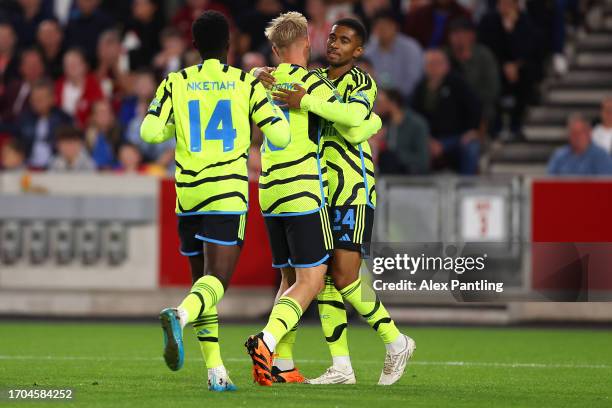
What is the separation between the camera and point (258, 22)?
1852cm

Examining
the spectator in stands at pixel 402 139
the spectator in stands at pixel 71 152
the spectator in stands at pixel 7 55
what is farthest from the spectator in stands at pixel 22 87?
the spectator in stands at pixel 402 139

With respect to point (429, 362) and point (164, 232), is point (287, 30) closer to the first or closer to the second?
point (429, 362)

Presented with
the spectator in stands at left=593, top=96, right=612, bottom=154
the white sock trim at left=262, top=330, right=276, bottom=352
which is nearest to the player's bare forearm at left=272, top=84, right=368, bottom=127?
the white sock trim at left=262, top=330, right=276, bottom=352

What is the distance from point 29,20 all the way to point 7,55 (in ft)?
2.89

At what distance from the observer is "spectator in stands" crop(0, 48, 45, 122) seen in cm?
1820

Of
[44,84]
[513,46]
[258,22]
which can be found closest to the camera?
[44,84]

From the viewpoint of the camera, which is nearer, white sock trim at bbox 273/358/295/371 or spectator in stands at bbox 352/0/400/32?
white sock trim at bbox 273/358/295/371

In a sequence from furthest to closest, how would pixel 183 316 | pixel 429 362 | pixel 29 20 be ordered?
pixel 29 20
pixel 429 362
pixel 183 316

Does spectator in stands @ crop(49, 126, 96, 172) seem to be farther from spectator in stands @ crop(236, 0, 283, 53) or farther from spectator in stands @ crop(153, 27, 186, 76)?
spectator in stands @ crop(236, 0, 283, 53)

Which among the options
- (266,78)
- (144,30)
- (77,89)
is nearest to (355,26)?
(266,78)

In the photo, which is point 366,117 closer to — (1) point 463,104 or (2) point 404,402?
(2) point 404,402

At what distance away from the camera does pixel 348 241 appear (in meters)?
8.88

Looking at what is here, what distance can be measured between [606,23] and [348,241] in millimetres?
10875

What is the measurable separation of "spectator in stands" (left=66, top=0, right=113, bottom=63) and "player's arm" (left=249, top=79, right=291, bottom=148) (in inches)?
445
